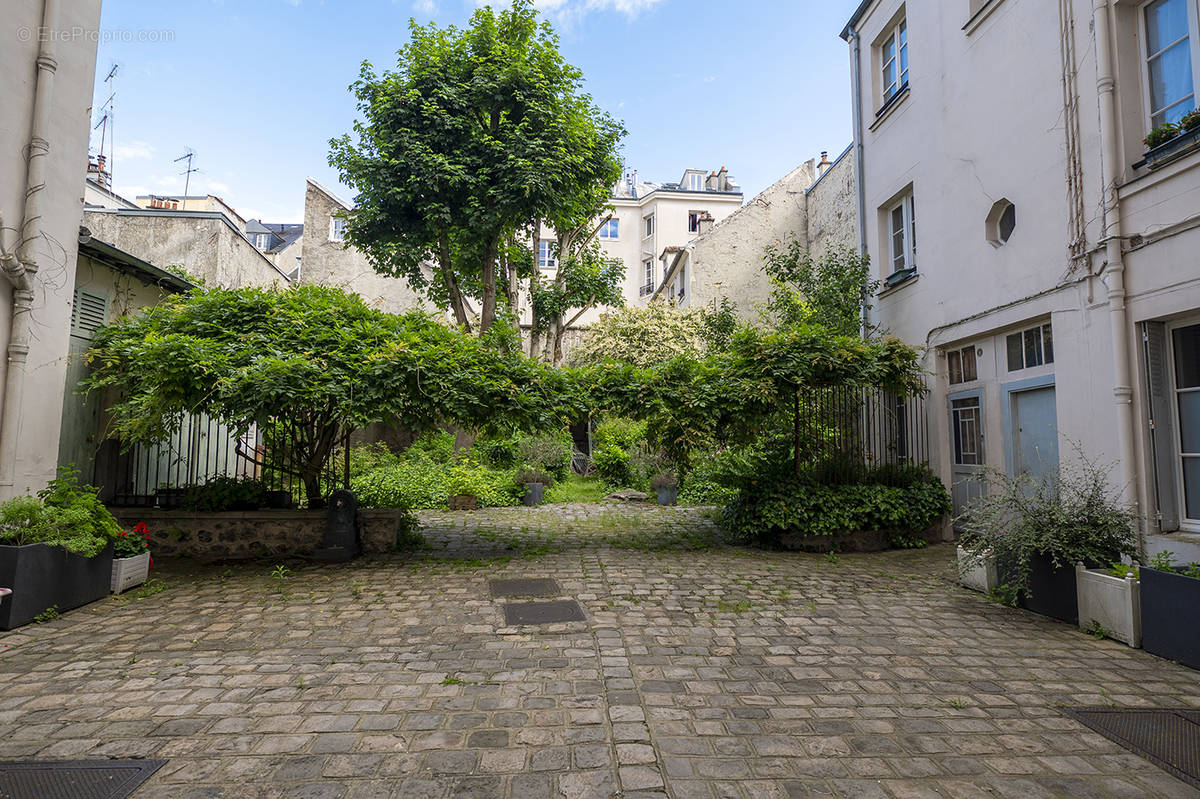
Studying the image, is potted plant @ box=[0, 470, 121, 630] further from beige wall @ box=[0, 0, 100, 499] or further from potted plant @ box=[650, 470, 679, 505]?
potted plant @ box=[650, 470, 679, 505]

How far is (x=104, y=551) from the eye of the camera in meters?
5.58

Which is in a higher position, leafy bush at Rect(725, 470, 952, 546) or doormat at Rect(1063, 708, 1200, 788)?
leafy bush at Rect(725, 470, 952, 546)

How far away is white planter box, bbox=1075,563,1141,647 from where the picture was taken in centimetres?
439

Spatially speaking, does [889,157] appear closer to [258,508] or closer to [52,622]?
[258,508]

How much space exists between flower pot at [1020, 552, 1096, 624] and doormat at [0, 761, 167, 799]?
20.2 ft

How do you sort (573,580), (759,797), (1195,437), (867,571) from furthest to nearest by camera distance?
(867,571), (573,580), (1195,437), (759,797)

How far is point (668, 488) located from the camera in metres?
13.4

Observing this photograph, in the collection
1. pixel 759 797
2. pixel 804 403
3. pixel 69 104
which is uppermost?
pixel 69 104

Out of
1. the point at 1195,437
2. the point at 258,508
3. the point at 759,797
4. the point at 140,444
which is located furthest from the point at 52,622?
the point at 1195,437

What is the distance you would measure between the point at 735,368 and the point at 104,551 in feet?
22.8

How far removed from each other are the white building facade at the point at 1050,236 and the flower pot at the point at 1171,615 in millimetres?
1246

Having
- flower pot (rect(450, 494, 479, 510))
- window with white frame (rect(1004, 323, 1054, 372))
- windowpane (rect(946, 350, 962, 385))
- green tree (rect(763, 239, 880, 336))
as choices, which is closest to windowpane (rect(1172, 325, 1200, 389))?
window with white frame (rect(1004, 323, 1054, 372))

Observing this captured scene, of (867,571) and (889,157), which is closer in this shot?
(867,571)

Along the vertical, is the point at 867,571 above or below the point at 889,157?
below
